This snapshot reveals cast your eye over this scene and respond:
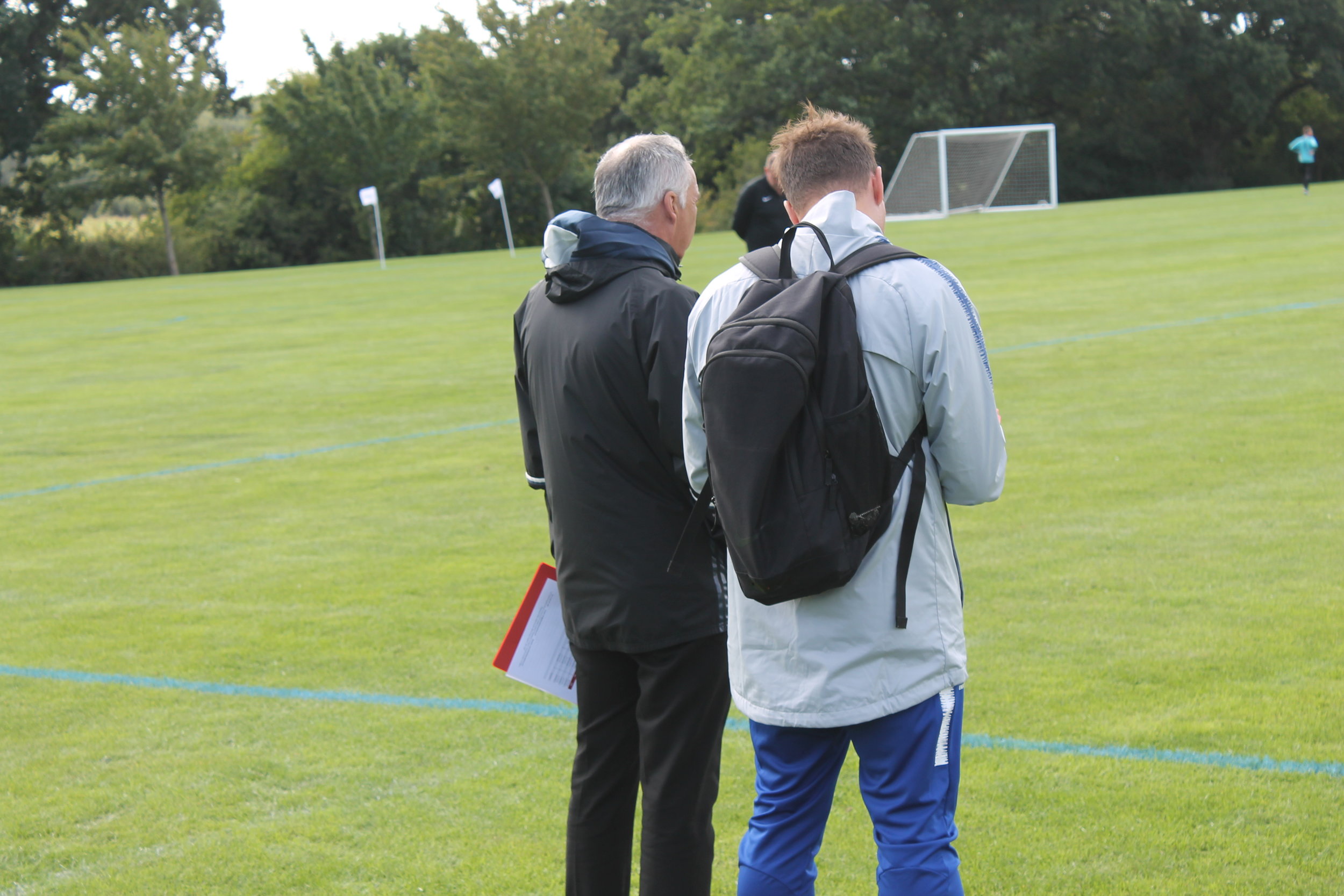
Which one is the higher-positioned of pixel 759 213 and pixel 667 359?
pixel 759 213

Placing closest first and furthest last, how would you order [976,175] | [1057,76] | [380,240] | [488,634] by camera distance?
[488,634]
[380,240]
[976,175]
[1057,76]

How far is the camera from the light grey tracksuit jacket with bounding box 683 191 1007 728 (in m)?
2.56

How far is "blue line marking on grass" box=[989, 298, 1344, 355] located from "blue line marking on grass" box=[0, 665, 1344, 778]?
362 inches

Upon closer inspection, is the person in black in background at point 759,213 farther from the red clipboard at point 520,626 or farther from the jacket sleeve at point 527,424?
the red clipboard at point 520,626

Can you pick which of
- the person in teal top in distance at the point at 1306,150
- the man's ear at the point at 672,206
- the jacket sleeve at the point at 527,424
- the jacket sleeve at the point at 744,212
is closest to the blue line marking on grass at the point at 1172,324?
the jacket sleeve at the point at 744,212

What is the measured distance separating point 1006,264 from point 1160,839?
66.1ft

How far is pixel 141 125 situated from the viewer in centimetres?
4703

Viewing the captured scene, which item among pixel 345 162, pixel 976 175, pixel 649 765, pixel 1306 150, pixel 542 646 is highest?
pixel 345 162

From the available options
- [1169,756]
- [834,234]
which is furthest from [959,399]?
[1169,756]

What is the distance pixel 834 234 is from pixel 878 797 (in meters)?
1.12

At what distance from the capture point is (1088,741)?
14.6 feet

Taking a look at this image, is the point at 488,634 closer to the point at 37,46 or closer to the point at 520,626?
the point at 520,626

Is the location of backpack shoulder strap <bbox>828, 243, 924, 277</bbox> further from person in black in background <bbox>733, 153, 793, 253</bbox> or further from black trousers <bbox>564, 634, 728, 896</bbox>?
person in black in background <bbox>733, 153, 793, 253</bbox>

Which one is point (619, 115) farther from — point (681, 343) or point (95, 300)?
point (681, 343)
